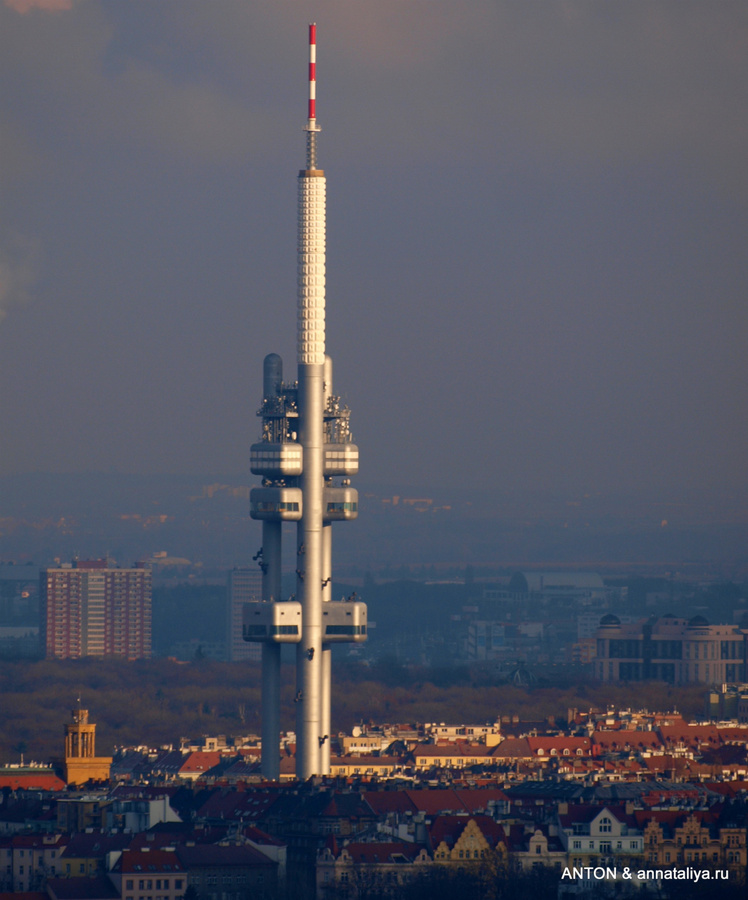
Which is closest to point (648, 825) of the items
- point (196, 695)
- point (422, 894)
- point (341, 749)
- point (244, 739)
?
point (422, 894)

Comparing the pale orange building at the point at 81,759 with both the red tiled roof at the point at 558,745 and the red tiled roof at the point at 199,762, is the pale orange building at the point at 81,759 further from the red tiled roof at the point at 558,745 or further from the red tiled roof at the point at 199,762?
the red tiled roof at the point at 558,745

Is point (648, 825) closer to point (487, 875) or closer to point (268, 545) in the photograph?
point (487, 875)

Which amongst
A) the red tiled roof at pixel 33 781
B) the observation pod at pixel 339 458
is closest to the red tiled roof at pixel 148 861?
the red tiled roof at pixel 33 781

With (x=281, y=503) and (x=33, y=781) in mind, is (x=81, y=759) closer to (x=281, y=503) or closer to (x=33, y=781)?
(x=33, y=781)

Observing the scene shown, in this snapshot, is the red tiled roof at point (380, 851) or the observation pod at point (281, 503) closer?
the red tiled roof at point (380, 851)

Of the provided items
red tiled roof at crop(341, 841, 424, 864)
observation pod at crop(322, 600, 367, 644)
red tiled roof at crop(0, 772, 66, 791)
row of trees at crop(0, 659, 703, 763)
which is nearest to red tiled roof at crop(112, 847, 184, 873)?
red tiled roof at crop(341, 841, 424, 864)

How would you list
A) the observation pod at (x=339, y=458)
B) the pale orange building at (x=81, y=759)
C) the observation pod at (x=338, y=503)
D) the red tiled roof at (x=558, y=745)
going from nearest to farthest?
the observation pod at (x=338, y=503) < the observation pod at (x=339, y=458) < the pale orange building at (x=81, y=759) < the red tiled roof at (x=558, y=745)

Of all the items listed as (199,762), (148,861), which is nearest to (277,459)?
(199,762)

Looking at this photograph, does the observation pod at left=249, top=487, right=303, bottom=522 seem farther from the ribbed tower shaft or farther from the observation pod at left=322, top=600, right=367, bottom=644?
the observation pod at left=322, top=600, right=367, bottom=644
